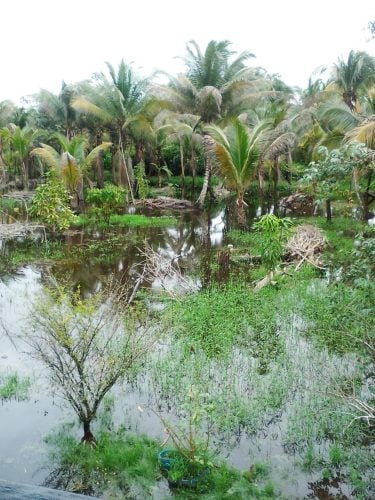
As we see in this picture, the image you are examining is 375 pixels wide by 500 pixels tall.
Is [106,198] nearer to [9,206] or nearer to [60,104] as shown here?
[9,206]

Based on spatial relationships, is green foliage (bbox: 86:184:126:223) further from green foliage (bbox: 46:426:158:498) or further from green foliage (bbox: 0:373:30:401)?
green foliage (bbox: 46:426:158:498)

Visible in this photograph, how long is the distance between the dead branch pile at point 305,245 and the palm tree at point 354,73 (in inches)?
526

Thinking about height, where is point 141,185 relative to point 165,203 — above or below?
above

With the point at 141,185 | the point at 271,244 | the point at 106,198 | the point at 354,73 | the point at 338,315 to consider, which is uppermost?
the point at 354,73

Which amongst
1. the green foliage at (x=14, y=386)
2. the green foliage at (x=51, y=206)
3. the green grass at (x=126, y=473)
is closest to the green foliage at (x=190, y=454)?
the green grass at (x=126, y=473)

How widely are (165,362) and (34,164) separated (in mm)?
30165

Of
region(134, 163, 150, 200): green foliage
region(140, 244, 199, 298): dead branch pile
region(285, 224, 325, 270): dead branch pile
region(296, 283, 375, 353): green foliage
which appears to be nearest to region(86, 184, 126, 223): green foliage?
region(134, 163, 150, 200): green foliage

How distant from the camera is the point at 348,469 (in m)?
4.36

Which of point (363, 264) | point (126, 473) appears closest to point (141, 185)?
point (363, 264)

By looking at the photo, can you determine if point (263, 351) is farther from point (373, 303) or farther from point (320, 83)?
point (320, 83)

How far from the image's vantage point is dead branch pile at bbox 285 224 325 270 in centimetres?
1038

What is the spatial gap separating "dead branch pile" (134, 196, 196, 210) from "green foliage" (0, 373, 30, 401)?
16.6 m

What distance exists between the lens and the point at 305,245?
10789 millimetres

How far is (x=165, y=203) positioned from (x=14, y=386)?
17.3 meters
